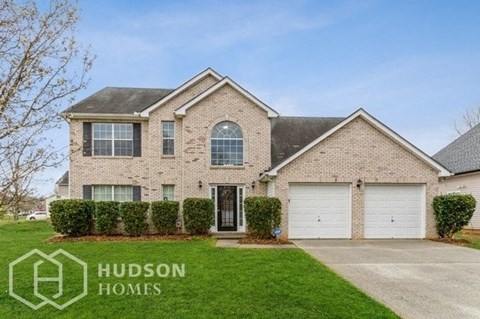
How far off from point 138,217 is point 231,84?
290 inches

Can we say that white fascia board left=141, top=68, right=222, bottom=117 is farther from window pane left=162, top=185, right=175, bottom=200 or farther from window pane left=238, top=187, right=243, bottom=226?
window pane left=238, top=187, right=243, bottom=226

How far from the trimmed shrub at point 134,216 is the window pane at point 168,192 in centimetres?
153

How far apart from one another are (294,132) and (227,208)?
6.01m

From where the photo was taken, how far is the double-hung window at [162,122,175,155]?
17031mm

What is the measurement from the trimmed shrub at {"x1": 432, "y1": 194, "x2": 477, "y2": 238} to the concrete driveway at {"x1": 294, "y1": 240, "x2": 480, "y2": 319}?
1.35m

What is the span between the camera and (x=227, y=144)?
1670cm

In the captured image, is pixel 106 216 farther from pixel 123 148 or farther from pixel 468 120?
pixel 468 120

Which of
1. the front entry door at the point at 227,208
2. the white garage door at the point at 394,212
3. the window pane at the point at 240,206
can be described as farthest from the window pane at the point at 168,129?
the white garage door at the point at 394,212

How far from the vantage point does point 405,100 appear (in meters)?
24.8

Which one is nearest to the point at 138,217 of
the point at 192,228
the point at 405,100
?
the point at 192,228

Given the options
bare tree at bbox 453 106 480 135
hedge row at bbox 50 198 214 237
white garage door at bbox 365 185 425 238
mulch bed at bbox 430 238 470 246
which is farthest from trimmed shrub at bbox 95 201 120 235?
bare tree at bbox 453 106 480 135

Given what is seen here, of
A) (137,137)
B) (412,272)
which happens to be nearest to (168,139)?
(137,137)

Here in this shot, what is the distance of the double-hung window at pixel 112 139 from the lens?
661 inches

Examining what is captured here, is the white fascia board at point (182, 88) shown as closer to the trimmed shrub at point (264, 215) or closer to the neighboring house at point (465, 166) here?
the trimmed shrub at point (264, 215)
